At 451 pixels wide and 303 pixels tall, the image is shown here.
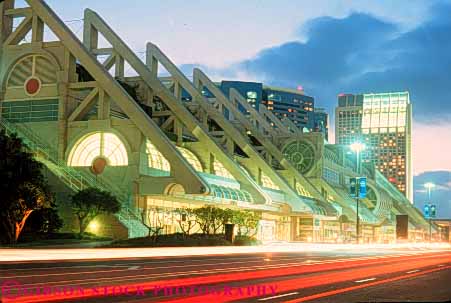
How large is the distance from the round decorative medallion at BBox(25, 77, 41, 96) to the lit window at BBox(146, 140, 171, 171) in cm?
1102

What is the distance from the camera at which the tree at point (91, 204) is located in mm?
51688

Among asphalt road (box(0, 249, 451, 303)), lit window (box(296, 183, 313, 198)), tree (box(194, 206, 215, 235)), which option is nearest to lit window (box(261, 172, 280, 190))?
lit window (box(296, 183, 313, 198))

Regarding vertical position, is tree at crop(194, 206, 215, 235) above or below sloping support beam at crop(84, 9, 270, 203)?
below

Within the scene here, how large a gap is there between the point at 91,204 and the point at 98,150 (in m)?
10.0

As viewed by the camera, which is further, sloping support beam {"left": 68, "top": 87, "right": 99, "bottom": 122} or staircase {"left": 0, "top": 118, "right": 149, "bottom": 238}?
sloping support beam {"left": 68, "top": 87, "right": 99, "bottom": 122}


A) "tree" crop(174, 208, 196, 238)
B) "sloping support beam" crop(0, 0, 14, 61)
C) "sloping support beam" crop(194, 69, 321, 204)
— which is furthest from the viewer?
"sloping support beam" crop(194, 69, 321, 204)

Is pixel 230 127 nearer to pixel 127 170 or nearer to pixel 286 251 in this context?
pixel 127 170

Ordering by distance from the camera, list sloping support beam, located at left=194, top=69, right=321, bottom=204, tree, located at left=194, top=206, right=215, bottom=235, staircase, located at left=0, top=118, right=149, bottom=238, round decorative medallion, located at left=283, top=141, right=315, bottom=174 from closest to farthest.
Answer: tree, located at left=194, top=206, right=215, bottom=235
staircase, located at left=0, top=118, right=149, bottom=238
sloping support beam, located at left=194, top=69, right=321, bottom=204
round decorative medallion, located at left=283, top=141, right=315, bottom=174

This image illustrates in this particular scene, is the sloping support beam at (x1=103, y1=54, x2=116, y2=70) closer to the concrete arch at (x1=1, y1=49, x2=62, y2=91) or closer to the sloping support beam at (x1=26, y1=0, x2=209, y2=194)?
the concrete arch at (x1=1, y1=49, x2=62, y2=91)

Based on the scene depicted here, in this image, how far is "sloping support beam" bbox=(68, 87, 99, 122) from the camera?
6044cm

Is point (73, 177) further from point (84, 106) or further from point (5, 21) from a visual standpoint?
point (5, 21)

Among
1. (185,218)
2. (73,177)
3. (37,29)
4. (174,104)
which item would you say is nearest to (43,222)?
(73,177)

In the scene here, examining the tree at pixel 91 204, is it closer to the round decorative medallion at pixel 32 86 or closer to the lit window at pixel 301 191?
the round decorative medallion at pixel 32 86

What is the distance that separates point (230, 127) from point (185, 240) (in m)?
31.9
